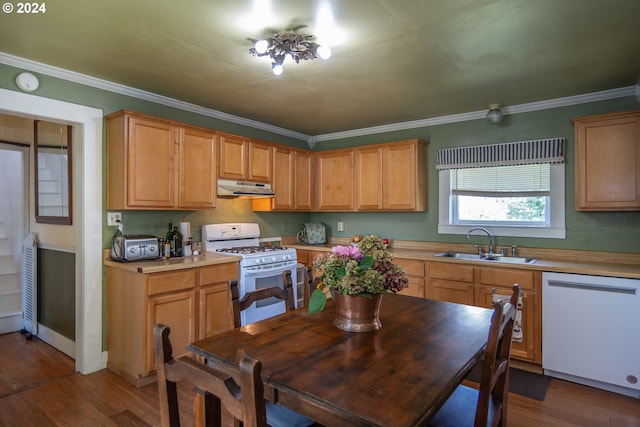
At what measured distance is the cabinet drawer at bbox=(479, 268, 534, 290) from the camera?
3.03 m

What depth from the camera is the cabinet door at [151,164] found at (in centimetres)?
294

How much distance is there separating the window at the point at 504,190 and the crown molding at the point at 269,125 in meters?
0.35

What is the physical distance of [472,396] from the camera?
164 cm

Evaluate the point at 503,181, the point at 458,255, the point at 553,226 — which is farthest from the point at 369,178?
the point at 553,226

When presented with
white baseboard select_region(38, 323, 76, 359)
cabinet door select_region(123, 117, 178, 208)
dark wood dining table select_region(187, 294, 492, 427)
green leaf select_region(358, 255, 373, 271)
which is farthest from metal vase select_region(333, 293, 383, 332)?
white baseboard select_region(38, 323, 76, 359)

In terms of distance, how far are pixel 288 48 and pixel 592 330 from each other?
9.95 feet

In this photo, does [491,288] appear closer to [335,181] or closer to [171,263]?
[335,181]

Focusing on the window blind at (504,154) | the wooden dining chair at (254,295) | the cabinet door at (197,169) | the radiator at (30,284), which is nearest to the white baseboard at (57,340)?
the radiator at (30,284)

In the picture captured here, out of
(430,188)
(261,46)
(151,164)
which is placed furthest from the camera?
(430,188)

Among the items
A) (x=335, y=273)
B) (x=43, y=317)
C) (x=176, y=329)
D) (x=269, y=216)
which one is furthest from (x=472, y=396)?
(x=43, y=317)

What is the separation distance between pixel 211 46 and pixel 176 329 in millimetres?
2136

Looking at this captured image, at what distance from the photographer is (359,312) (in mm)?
1611

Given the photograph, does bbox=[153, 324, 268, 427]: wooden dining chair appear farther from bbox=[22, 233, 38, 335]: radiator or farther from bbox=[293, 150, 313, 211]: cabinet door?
bbox=[22, 233, 38, 335]: radiator

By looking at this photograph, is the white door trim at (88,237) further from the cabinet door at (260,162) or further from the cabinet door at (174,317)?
the cabinet door at (260,162)
